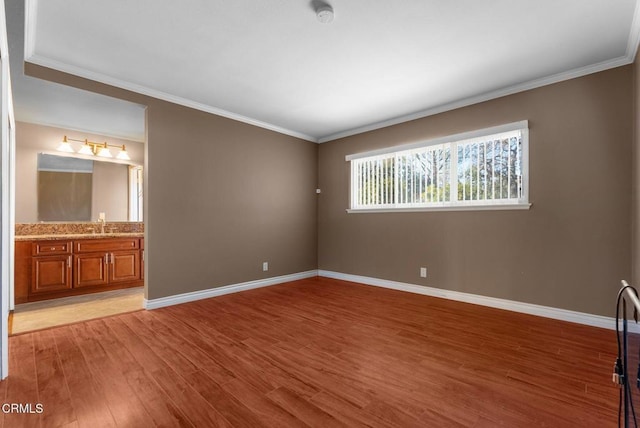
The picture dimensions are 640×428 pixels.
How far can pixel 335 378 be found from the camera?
1.89 meters

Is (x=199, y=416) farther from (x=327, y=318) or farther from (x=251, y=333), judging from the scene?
(x=327, y=318)

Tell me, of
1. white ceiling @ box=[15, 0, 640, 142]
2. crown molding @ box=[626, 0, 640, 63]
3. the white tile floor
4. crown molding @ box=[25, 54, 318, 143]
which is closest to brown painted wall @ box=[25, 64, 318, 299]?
crown molding @ box=[25, 54, 318, 143]

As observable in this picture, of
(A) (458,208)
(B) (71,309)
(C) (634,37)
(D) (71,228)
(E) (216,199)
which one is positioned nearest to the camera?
(C) (634,37)

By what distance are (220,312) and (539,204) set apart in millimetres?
3708

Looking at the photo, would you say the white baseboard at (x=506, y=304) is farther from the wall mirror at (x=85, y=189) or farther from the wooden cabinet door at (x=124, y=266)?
the wall mirror at (x=85, y=189)

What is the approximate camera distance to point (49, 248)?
368cm

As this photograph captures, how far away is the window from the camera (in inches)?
130

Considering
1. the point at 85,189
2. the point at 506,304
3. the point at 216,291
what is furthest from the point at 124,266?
the point at 506,304

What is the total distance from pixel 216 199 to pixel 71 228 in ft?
7.69

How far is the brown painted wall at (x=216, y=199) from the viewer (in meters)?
3.38

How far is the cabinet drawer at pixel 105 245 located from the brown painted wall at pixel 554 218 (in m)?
4.17

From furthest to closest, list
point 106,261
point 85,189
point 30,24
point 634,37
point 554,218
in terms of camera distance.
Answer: point 85,189 < point 106,261 < point 554,218 < point 634,37 < point 30,24

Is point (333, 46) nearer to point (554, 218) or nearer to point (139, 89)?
point (139, 89)

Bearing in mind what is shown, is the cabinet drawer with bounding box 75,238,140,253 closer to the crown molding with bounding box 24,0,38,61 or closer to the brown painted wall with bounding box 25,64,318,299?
the brown painted wall with bounding box 25,64,318,299
